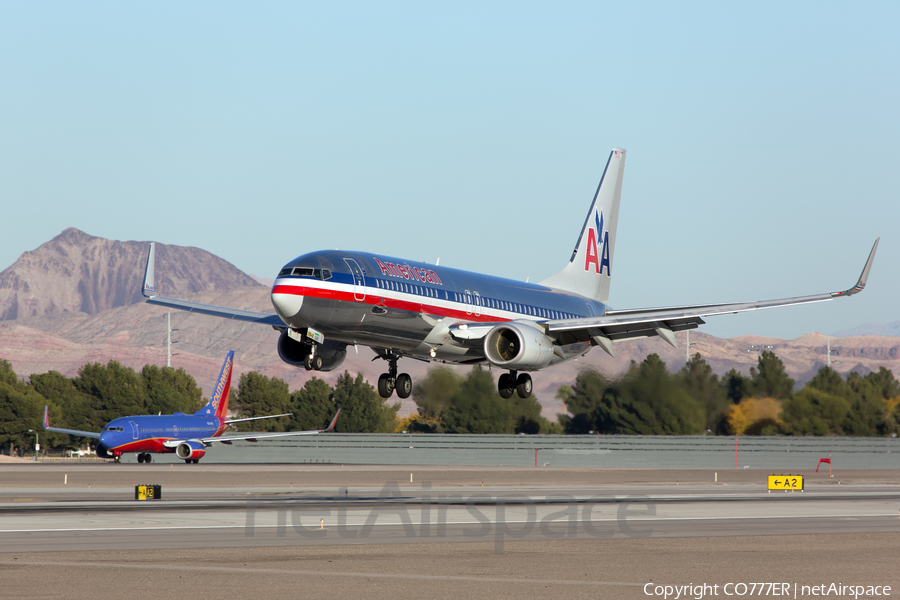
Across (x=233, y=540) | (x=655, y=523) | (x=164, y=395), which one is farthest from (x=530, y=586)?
(x=164, y=395)

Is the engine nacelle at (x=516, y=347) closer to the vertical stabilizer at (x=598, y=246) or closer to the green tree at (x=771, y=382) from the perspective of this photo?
the vertical stabilizer at (x=598, y=246)

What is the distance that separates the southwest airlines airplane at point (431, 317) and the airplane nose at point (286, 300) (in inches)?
1.4

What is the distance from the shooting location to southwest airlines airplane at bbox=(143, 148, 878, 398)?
39.5 meters

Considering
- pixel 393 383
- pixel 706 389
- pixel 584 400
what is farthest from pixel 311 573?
pixel 584 400

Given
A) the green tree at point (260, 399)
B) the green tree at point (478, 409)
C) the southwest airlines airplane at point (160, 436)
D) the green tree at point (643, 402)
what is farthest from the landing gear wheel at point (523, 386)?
the green tree at point (260, 399)

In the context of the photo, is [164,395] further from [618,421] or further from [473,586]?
[473,586]

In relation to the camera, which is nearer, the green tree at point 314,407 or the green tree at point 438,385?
the green tree at point 438,385

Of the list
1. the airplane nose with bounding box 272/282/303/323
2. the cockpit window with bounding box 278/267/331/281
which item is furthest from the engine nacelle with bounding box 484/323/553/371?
the airplane nose with bounding box 272/282/303/323

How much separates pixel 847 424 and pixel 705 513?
56376 mm

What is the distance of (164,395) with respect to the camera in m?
176

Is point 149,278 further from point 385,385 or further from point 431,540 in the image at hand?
point 431,540

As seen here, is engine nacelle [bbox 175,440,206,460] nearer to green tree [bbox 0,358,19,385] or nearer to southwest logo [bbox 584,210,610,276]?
southwest logo [bbox 584,210,610,276]

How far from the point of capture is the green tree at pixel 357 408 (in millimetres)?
161875

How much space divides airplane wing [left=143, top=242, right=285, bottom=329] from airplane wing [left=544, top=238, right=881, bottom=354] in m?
12.5
